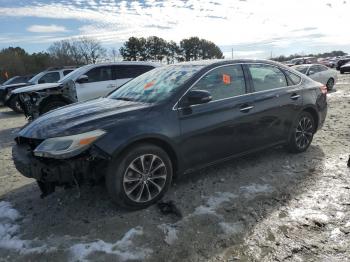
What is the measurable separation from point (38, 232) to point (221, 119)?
8.16ft

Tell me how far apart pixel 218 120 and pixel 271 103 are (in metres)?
1.09

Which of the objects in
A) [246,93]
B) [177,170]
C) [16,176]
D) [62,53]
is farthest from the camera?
[62,53]

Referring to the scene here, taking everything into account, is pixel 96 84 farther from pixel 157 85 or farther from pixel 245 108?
pixel 245 108

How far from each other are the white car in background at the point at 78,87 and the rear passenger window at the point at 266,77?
16.6ft

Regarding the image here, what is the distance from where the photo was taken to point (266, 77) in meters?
5.04

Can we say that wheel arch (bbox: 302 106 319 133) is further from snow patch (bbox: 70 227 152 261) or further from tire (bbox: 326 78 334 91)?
tire (bbox: 326 78 334 91)

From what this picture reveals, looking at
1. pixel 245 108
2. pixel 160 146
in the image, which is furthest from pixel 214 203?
pixel 245 108

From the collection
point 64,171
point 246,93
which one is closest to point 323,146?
point 246,93

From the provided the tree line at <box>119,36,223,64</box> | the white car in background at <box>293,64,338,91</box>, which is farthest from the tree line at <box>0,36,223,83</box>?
the white car in background at <box>293,64,338,91</box>

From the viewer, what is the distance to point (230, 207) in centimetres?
376

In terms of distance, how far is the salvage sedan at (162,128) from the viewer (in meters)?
3.44

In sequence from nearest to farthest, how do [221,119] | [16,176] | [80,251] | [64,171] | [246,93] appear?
[80,251]
[64,171]
[221,119]
[246,93]
[16,176]

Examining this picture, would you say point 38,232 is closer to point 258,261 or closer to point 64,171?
point 64,171

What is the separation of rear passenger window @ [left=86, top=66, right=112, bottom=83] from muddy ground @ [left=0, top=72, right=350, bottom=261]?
552 cm
